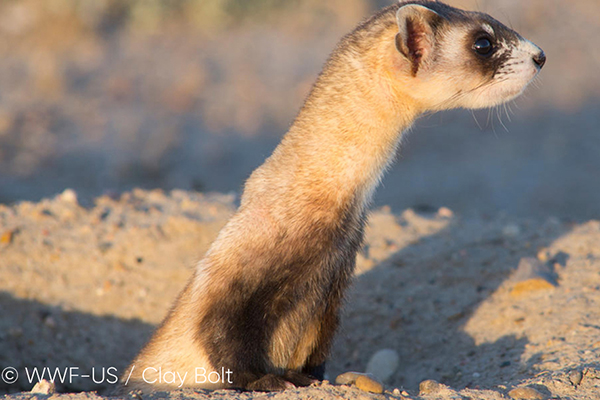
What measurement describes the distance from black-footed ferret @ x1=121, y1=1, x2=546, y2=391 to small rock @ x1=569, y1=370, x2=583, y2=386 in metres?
1.36

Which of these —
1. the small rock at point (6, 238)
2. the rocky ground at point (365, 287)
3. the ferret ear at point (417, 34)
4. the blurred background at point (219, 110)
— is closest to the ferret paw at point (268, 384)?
the rocky ground at point (365, 287)

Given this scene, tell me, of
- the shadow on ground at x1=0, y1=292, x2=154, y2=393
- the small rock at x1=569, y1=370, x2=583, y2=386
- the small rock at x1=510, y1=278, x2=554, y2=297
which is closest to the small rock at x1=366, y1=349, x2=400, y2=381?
the small rock at x1=510, y1=278, x2=554, y2=297

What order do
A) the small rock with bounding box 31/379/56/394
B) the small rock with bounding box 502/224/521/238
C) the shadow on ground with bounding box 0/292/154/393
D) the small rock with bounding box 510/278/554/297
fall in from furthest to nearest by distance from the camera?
the small rock with bounding box 502/224/521/238 < the shadow on ground with bounding box 0/292/154/393 < the small rock with bounding box 510/278/554/297 < the small rock with bounding box 31/379/56/394

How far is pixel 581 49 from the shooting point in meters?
13.6

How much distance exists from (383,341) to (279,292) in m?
2.08

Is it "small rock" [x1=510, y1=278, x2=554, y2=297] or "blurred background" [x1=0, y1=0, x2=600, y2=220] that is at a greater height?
"blurred background" [x1=0, y1=0, x2=600, y2=220]

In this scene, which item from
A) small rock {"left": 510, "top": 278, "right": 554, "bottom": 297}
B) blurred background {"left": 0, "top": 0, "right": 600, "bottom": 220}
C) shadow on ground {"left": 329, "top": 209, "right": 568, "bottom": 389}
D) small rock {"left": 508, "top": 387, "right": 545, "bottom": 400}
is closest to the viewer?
small rock {"left": 508, "top": 387, "right": 545, "bottom": 400}

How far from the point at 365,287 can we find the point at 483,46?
265 cm

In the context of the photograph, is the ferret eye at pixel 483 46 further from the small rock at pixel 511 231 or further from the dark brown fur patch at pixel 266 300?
the small rock at pixel 511 231

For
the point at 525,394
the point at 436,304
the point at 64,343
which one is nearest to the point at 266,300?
the point at 525,394

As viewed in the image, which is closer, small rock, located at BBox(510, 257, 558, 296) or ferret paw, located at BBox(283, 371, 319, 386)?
ferret paw, located at BBox(283, 371, 319, 386)

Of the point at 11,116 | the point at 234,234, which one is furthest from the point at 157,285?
the point at 11,116

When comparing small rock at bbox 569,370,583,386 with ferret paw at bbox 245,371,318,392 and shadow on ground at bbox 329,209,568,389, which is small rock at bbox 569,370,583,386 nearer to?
shadow on ground at bbox 329,209,568,389

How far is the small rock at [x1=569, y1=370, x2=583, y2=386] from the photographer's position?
371cm
